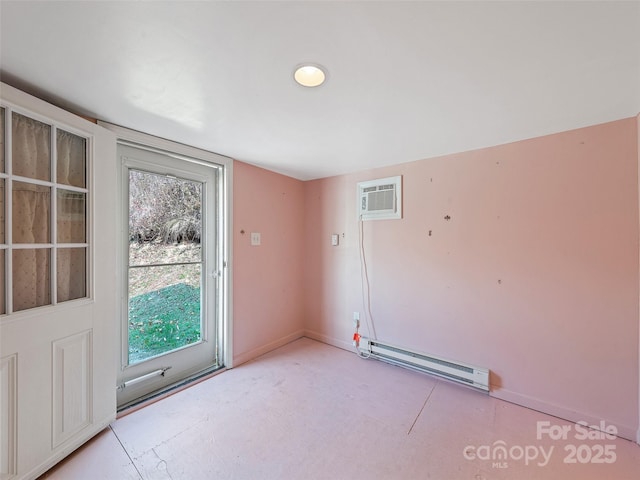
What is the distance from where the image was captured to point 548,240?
74.1 inches

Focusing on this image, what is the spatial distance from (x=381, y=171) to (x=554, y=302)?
5.86 ft

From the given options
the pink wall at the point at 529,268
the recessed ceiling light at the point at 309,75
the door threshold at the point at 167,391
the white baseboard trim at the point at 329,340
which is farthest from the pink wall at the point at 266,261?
the recessed ceiling light at the point at 309,75

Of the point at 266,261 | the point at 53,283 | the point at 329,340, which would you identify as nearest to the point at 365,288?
the point at 329,340

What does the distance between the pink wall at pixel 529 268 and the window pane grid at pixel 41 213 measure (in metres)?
2.36

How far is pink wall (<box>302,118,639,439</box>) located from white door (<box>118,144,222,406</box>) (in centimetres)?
167

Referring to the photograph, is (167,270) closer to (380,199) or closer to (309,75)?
(309,75)

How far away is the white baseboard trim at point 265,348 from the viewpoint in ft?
8.49

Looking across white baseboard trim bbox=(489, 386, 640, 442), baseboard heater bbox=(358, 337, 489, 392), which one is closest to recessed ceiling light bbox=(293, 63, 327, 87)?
baseboard heater bbox=(358, 337, 489, 392)

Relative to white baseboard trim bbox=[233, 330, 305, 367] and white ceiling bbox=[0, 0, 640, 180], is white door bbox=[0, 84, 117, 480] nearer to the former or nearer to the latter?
white ceiling bbox=[0, 0, 640, 180]

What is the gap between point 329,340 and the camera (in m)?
3.11

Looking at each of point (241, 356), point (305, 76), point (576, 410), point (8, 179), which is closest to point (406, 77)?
point (305, 76)

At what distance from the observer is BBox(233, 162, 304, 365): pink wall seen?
2.61 metres

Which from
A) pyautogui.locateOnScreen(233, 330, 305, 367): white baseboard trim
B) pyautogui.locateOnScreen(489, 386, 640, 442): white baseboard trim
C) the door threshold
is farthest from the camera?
pyautogui.locateOnScreen(233, 330, 305, 367): white baseboard trim

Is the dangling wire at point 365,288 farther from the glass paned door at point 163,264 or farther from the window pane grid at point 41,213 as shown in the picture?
the window pane grid at point 41,213
